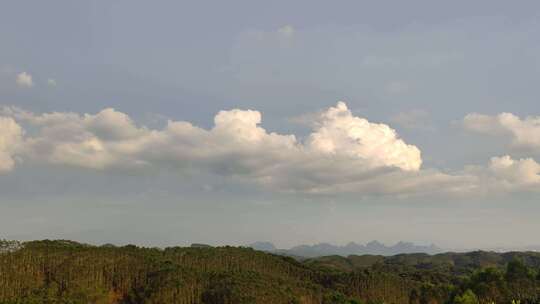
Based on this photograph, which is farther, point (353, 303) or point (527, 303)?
point (353, 303)

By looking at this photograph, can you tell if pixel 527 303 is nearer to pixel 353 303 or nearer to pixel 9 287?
pixel 353 303

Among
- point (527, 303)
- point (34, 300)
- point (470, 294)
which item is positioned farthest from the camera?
point (470, 294)

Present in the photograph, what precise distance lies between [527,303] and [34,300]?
6300 inches

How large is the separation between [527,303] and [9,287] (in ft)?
594

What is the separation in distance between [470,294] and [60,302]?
146678mm

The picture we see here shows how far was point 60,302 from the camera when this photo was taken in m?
183

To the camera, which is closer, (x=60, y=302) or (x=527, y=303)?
(x=527, y=303)

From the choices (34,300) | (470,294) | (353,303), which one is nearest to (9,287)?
(34,300)

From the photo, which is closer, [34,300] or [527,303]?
[527,303]

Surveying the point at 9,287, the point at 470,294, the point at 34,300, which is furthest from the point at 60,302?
the point at 470,294

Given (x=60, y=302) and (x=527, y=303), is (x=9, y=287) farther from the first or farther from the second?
(x=527, y=303)

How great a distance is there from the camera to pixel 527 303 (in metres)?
158

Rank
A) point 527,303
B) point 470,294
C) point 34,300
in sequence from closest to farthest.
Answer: point 527,303, point 34,300, point 470,294

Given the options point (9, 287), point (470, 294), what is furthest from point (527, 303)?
point (9, 287)
